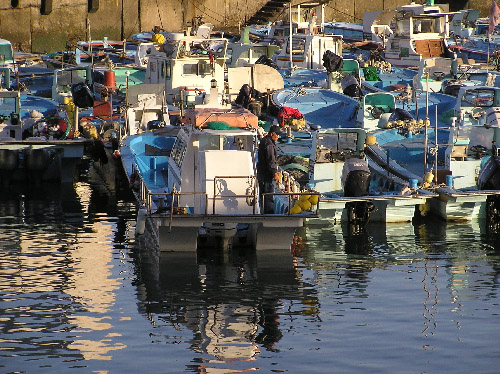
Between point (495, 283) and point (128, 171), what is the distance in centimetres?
973

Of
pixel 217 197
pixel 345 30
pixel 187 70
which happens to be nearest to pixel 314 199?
pixel 217 197

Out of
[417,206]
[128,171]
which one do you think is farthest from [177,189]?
[417,206]

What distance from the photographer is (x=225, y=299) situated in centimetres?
1828

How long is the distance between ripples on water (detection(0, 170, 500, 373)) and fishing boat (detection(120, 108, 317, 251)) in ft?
1.34

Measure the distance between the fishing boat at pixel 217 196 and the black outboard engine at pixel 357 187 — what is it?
222cm

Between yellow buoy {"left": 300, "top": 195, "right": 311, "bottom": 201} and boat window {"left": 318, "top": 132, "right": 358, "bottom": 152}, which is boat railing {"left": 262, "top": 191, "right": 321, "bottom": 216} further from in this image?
boat window {"left": 318, "top": 132, "right": 358, "bottom": 152}

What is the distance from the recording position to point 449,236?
906 inches

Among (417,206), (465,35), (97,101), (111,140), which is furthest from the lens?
(465,35)

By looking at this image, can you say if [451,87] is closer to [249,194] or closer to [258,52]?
[258,52]

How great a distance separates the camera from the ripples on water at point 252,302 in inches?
607

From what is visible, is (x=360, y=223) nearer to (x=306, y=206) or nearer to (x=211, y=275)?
(x=306, y=206)

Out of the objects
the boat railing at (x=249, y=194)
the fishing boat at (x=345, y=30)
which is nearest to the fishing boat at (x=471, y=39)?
the fishing boat at (x=345, y=30)

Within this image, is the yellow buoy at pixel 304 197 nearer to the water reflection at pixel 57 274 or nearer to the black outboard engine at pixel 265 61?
the water reflection at pixel 57 274

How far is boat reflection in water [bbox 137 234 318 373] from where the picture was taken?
625 inches
